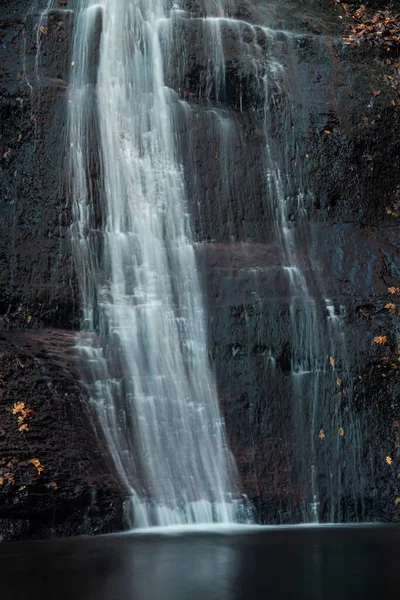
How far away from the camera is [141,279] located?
8.77 meters

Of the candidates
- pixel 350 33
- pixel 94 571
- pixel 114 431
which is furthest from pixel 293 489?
pixel 350 33

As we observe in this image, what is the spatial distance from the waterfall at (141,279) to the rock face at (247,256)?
0.20 metres

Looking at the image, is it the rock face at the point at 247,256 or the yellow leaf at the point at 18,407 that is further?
the rock face at the point at 247,256

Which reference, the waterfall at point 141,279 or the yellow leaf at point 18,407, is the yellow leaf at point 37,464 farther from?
the waterfall at point 141,279

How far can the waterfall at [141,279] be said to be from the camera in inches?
281

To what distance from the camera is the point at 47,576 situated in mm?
4789

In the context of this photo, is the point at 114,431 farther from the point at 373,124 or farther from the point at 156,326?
the point at 373,124

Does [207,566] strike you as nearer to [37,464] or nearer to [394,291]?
[37,464]

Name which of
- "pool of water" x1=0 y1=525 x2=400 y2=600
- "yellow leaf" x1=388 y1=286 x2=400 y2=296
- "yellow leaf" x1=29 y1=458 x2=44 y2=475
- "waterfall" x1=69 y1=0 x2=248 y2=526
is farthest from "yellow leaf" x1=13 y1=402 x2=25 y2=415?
"yellow leaf" x1=388 y1=286 x2=400 y2=296

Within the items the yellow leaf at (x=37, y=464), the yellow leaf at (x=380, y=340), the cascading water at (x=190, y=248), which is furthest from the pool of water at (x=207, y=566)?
the yellow leaf at (x=380, y=340)

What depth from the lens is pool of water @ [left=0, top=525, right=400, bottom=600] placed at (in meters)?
4.44

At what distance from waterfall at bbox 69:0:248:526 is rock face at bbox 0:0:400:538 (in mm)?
204

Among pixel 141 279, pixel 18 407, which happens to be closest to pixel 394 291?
pixel 141 279

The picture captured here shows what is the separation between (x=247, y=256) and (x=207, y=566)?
15.5 feet
